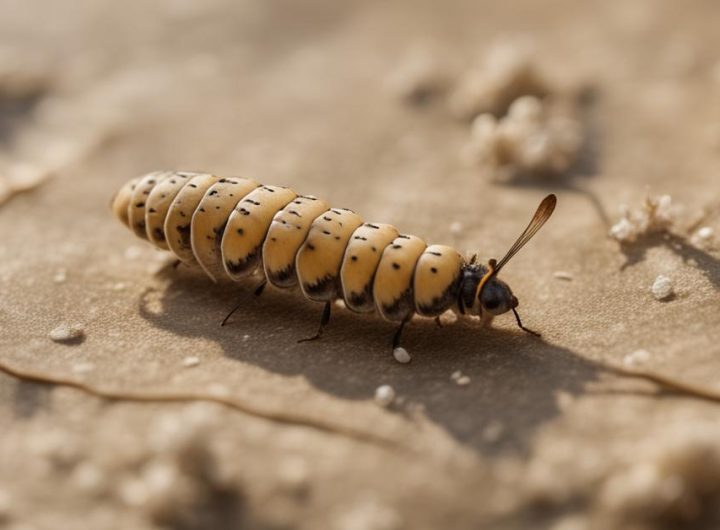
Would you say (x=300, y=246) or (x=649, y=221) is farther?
(x=649, y=221)

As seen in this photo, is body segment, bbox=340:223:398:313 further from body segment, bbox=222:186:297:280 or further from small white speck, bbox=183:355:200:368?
small white speck, bbox=183:355:200:368

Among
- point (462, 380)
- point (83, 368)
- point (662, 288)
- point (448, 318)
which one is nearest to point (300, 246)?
point (448, 318)

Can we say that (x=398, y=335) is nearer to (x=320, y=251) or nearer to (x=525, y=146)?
(x=320, y=251)

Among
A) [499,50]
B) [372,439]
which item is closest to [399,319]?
[372,439]

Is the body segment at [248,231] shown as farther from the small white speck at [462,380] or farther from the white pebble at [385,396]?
the small white speck at [462,380]

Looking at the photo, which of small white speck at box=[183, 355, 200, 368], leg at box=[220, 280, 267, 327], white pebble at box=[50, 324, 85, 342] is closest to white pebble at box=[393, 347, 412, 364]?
leg at box=[220, 280, 267, 327]

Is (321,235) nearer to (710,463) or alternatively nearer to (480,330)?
(480,330)
